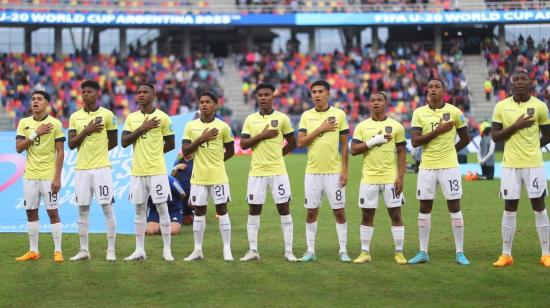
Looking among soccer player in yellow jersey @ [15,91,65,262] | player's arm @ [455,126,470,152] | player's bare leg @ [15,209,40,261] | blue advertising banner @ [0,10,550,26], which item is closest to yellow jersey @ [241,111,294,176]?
player's arm @ [455,126,470,152]

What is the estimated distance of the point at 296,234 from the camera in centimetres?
1466

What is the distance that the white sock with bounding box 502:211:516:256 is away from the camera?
1130 cm

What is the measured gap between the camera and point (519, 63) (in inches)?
1886

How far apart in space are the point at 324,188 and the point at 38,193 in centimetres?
393

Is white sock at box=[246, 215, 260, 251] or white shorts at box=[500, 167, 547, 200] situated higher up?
white shorts at box=[500, 167, 547, 200]

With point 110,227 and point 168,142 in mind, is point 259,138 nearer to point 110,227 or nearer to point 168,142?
point 168,142

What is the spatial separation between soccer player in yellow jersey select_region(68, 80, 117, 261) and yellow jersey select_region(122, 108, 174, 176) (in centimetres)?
37

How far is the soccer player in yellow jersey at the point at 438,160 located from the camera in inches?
453

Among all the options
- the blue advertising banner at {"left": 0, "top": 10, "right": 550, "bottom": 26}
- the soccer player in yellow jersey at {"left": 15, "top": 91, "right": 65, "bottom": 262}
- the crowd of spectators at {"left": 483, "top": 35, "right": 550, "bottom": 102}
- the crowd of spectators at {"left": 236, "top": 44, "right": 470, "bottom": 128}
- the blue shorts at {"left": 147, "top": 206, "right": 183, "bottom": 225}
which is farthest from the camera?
the blue advertising banner at {"left": 0, "top": 10, "right": 550, "bottom": 26}

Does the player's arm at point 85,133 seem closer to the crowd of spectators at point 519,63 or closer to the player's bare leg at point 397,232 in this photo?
the player's bare leg at point 397,232

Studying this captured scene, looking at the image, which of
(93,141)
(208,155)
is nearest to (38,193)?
(93,141)

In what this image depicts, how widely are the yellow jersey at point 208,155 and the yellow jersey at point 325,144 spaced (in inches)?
44.6

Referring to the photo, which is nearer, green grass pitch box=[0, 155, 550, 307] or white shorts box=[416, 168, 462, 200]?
green grass pitch box=[0, 155, 550, 307]

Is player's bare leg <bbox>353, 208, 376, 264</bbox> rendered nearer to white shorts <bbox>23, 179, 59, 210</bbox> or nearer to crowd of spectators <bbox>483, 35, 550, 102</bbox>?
white shorts <bbox>23, 179, 59, 210</bbox>
